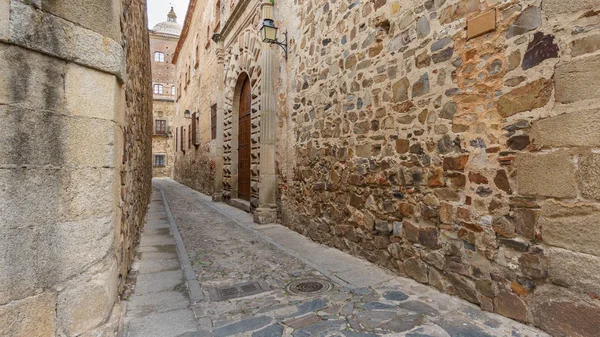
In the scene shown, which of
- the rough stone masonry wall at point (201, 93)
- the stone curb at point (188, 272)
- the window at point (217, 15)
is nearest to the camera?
the stone curb at point (188, 272)

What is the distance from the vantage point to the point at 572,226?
6.48 ft

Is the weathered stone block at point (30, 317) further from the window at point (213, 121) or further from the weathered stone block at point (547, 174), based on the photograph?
the window at point (213, 121)

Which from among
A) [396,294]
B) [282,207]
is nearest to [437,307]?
[396,294]

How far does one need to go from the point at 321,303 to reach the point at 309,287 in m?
0.37

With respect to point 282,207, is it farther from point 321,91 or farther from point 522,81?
point 522,81

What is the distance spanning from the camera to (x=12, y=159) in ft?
5.00

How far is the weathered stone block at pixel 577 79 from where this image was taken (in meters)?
1.87

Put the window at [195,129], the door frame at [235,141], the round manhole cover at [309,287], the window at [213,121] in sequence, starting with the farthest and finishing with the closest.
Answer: the window at [195,129] < the window at [213,121] < the door frame at [235,141] < the round manhole cover at [309,287]

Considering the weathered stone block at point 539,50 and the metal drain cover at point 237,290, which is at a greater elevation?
the weathered stone block at point 539,50

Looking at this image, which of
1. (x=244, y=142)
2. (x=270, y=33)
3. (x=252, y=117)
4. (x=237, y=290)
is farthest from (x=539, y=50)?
(x=244, y=142)

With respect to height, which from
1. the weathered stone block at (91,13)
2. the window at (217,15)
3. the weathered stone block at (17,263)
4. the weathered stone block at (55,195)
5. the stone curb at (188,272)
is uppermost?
the window at (217,15)

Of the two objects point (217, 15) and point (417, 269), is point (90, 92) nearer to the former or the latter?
point (417, 269)

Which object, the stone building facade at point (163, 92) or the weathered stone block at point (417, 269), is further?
the stone building facade at point (163, 92)

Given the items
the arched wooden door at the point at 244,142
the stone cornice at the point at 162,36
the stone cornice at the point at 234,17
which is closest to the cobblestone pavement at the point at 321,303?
the arched wooden door at the point at 244,142
